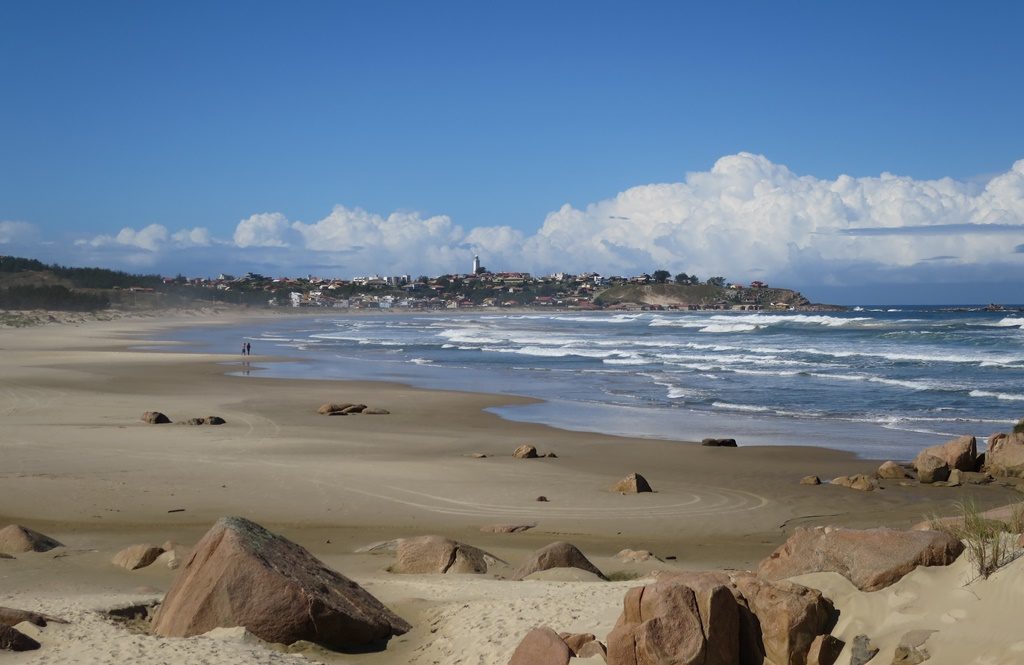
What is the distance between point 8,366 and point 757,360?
26410 millimetres

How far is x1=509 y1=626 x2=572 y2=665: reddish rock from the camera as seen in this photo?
5.36 meters

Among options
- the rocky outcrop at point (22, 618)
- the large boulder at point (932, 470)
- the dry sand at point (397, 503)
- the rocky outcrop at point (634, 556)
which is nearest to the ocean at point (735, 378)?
the large boulder at point (932, 470)

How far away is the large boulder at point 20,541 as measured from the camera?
8602mm

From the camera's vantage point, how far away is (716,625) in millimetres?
5055

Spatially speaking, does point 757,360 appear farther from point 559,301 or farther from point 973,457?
point 559,301

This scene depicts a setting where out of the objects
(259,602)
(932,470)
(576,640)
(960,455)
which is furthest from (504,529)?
(960,455)

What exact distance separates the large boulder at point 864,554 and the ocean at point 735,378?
11.1m

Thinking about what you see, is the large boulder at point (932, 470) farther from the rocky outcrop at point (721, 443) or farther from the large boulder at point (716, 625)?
the large boulder at point (716, 625)

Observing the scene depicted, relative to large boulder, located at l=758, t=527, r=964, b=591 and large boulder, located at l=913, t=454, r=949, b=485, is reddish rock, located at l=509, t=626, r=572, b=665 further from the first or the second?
large boulder, located at l=913, t=454, r=949, b=485

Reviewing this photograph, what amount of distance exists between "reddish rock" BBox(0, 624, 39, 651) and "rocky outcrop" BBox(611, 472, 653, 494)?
8026mm

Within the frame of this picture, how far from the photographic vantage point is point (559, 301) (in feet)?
600

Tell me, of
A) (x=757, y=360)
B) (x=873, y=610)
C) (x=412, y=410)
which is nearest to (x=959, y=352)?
(x=757, y=360)

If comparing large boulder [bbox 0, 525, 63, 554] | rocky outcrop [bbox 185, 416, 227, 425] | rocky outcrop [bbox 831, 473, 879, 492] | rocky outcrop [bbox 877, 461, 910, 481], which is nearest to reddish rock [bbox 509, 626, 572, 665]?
large boulder [bbox 0, 525, 63, 554]

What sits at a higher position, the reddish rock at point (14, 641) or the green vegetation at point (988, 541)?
the green vegetation at point (988, 541)
